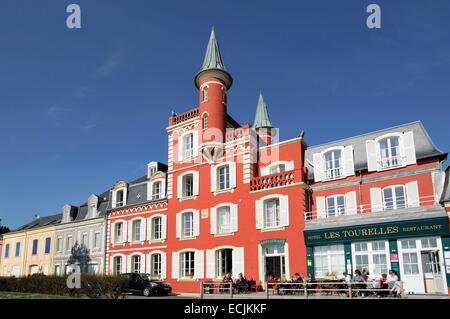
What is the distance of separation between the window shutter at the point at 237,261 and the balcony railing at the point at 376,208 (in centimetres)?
454

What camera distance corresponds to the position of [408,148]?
21.3m

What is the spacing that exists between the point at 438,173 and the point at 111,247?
23615 millimetres

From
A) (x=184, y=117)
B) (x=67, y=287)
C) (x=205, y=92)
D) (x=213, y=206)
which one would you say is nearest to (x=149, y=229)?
(x=213, y=206)

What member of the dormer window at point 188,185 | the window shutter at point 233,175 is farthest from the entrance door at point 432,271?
the dormer window at point 188,185

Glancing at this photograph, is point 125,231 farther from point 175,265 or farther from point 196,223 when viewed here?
point 196,223

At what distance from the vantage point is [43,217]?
41.9 meters

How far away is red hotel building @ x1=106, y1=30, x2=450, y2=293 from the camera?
1950 centimetres

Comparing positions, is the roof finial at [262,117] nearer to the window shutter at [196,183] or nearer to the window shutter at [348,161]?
the window shutter at [196,183]

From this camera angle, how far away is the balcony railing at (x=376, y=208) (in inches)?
782

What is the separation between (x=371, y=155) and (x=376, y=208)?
120 inches

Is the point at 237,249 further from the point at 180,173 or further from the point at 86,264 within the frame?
the point at 86,264

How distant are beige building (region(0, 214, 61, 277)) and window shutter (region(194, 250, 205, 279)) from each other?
16.5 m

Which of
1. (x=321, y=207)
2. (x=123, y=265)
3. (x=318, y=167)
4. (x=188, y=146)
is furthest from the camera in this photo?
(x=123, y=265)
